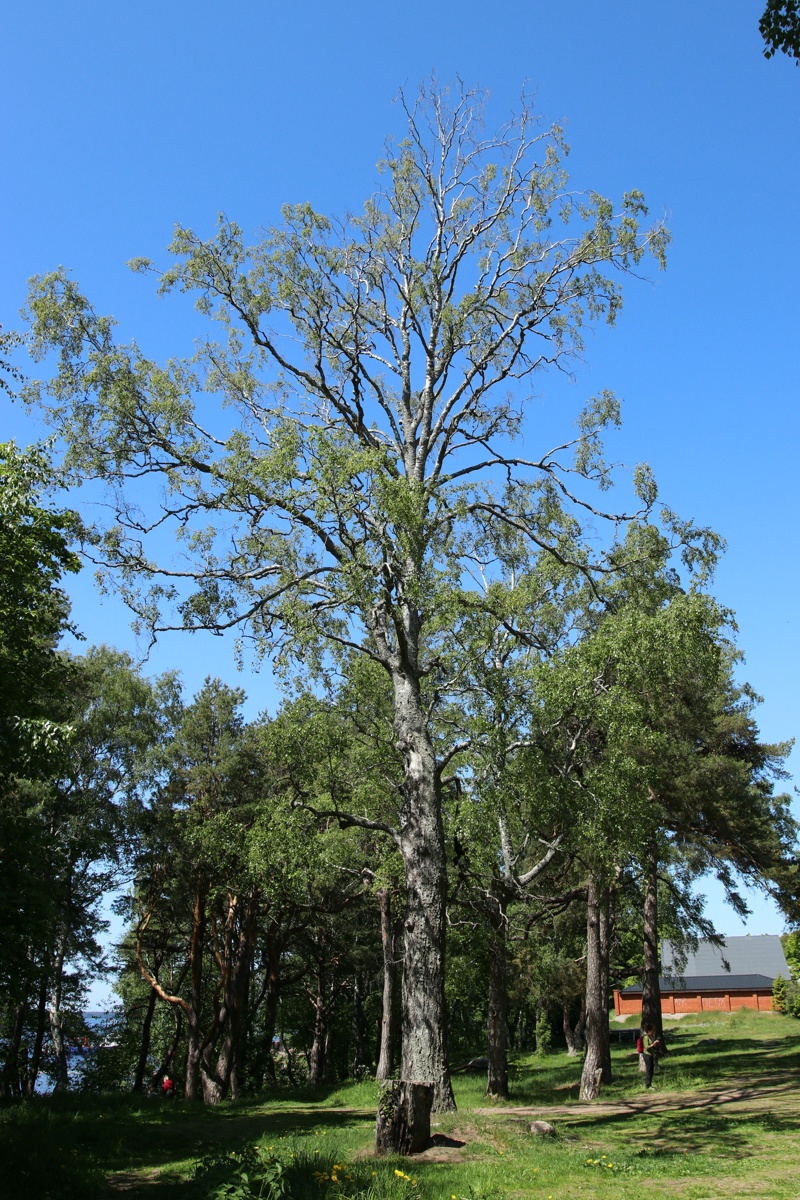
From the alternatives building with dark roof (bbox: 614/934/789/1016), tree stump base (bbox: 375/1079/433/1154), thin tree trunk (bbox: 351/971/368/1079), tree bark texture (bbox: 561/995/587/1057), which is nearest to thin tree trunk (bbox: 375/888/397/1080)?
thin tree trunk (bbox: 351/971/368/1079)

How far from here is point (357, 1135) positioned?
1312 cm

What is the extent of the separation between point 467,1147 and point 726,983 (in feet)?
228

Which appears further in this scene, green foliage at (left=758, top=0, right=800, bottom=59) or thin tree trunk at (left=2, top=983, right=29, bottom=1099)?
thin tree trunk at (left=2, top=983, right=29, bottom=1099)

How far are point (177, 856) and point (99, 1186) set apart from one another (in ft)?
63.0

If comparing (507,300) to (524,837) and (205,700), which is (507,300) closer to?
(524,837)

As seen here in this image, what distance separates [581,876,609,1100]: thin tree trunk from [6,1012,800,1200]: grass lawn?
0.64m

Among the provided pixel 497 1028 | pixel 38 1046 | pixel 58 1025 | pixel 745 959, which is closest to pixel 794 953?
pixel 745 959

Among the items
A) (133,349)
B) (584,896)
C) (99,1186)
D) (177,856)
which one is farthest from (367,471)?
(177,856)

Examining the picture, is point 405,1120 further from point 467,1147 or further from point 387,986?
point 387,986

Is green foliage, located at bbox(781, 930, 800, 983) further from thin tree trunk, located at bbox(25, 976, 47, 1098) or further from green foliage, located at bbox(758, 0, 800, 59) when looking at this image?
green foliage, located at bbox(758, 0, 800, 59)

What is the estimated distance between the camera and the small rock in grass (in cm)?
1209

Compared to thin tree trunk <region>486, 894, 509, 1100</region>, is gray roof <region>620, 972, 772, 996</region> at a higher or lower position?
lower

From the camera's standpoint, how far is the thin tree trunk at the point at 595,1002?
20.0m

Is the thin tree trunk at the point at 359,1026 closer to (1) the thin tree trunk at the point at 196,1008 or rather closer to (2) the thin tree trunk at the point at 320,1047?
(2) the thin tree trunk at the point at 320,1047
